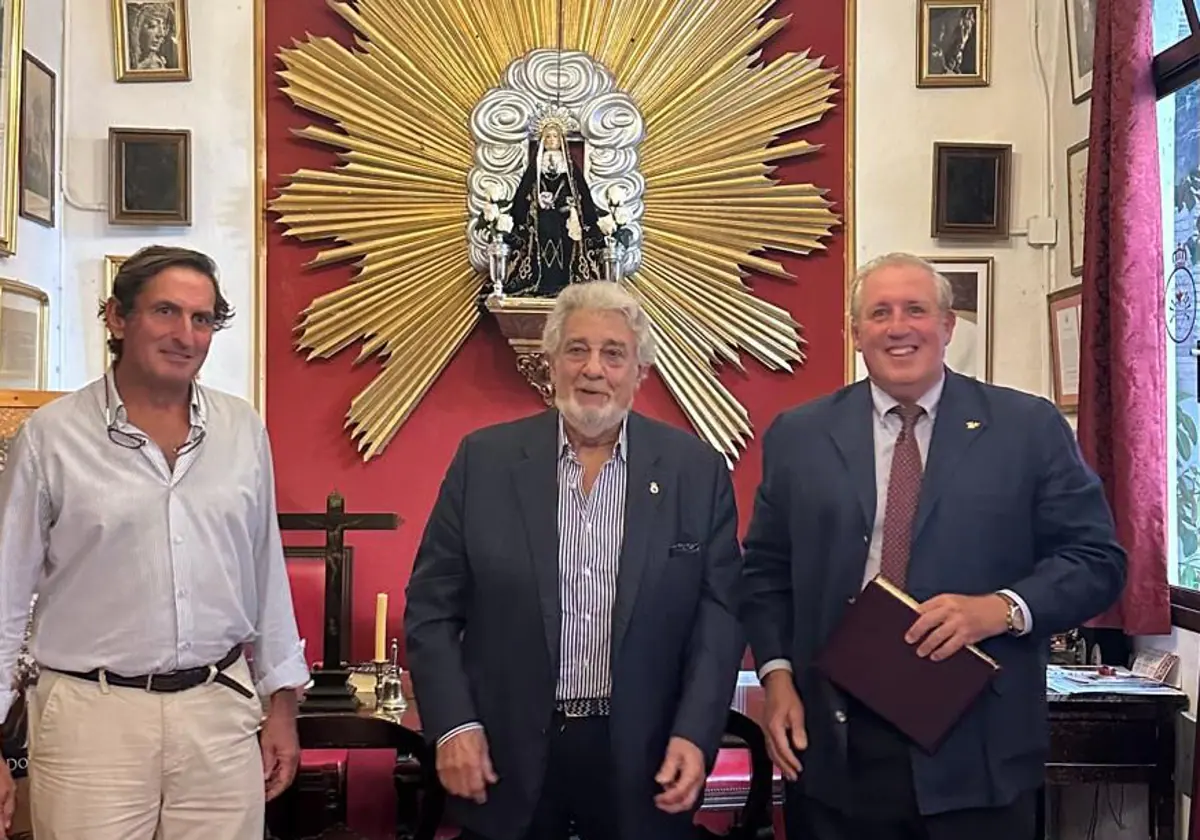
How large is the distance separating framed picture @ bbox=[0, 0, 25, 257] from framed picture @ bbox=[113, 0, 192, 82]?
46 centimetres

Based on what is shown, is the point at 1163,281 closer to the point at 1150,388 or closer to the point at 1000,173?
the point at 1150,388

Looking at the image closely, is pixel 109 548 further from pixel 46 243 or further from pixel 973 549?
pixel 46 243

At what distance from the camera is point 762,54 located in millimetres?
3455

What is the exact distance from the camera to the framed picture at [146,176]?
3.35 m

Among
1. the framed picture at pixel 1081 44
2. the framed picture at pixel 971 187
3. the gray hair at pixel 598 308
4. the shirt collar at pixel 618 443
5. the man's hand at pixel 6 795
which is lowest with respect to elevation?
the man's hand at pixel 6 795

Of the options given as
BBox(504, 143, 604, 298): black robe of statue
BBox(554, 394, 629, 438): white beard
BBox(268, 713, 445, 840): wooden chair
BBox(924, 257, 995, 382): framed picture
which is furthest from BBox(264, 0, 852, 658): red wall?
BBox(554, 394, 629, 438): white beard

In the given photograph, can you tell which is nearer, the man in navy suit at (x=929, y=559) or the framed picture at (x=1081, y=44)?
the man in navy suit at (x=929, y=559)

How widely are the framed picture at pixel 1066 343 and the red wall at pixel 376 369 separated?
0.58 metres

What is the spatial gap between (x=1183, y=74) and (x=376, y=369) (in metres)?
2.21

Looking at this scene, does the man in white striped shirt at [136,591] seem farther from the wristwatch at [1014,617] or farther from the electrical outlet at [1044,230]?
the electrical outlet at [1044,230]

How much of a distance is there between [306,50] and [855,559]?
7.80 feet

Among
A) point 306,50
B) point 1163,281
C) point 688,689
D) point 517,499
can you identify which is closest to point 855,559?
point 688,689

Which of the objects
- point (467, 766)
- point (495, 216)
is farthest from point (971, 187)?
point (467, 766)

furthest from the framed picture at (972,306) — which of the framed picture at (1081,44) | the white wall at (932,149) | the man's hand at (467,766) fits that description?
the man's hand at (467,766)
